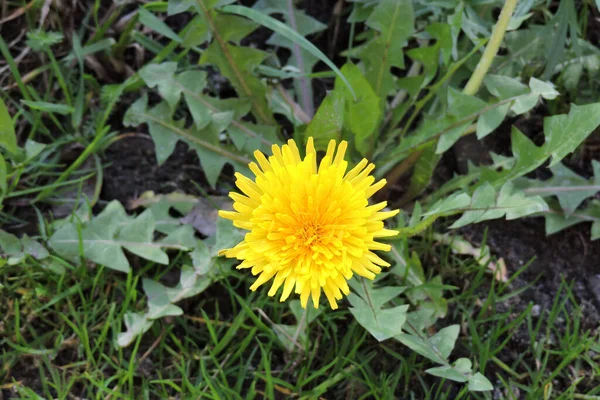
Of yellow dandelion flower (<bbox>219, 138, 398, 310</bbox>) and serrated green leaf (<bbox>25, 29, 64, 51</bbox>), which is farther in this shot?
serrated green leaf (<bbox>25, 29, 64, 51</bbox>)

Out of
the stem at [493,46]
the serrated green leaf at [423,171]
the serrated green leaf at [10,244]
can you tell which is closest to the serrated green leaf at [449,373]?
the serrated green leaf at [423,171]

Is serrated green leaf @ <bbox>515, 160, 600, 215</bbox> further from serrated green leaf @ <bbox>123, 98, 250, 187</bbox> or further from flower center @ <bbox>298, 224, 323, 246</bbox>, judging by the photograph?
serrated green leaf @ <bbox>123, 98, 250, 187</bbox>

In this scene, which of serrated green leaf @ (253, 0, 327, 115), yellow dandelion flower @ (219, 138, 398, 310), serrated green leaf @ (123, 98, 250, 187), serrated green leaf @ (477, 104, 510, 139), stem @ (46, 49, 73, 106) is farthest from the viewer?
serrated green leaf @ (253, 0, 327, 115)

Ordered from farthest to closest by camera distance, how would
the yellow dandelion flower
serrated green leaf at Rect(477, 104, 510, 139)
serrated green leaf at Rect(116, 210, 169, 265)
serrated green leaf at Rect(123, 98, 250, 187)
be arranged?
serrated green leaf at Rect(123, 98, 250, 187) → serrated green leaf at Rect(116, 210, 169, 265) → serrated green leaf at Rect(477, 104, 510, 139) → the yellow dandelion flower

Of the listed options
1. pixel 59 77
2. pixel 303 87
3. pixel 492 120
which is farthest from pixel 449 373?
pixel 59 77

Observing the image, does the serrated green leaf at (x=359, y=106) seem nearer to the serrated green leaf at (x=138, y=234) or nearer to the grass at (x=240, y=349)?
the grass at (x=240, y=349)

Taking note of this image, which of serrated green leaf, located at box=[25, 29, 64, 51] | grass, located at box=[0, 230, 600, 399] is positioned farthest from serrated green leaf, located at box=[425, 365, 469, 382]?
serrated green leaf, located at box=[25, 29, 64, 51]
